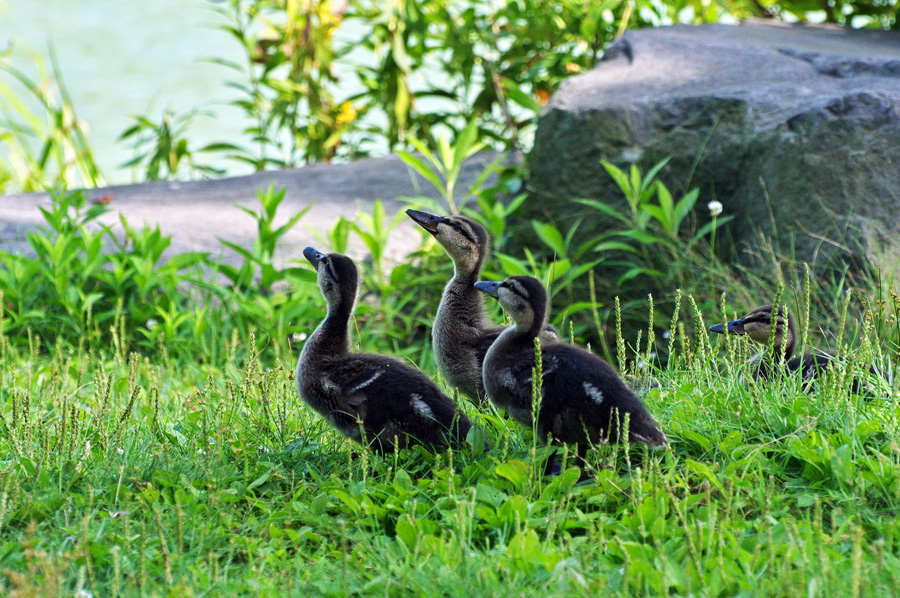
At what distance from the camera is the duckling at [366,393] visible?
3.85 m

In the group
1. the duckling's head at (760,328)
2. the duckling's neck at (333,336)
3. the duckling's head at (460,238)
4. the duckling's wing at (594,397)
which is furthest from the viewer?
the duckling's head at (760,328)

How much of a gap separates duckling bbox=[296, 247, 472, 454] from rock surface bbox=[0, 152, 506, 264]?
3316mm

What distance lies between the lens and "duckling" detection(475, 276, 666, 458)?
137 inches

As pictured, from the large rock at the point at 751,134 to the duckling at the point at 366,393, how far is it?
328cm

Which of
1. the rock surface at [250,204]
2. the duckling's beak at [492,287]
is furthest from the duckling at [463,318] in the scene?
the rock surface at [250,204]

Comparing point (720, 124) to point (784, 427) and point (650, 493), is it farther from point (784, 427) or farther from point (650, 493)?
point (650, 493)

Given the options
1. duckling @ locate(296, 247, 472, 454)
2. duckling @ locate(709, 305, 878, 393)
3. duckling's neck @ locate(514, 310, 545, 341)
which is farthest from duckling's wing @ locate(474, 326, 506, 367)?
duckling @ locate(709, 305, 878, 393)

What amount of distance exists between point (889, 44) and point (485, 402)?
6839mm

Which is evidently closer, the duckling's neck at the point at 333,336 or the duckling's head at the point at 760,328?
the duckling's neck at the point at 333,336

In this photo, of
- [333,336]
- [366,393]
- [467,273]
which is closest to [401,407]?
[366,393]

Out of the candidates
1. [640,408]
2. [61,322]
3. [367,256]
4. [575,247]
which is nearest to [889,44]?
[575,247]

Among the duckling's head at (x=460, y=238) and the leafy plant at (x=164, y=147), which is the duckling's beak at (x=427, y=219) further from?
the leafy plant at (x=164, y=147)

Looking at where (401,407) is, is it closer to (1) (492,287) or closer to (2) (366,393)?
(2) (366,393)

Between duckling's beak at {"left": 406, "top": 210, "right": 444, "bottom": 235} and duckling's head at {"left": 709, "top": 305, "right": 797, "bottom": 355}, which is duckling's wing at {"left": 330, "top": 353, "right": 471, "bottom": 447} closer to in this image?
duckling's beak at {"left": 406, "top": 210, "right": 444, "bottom": 235}
